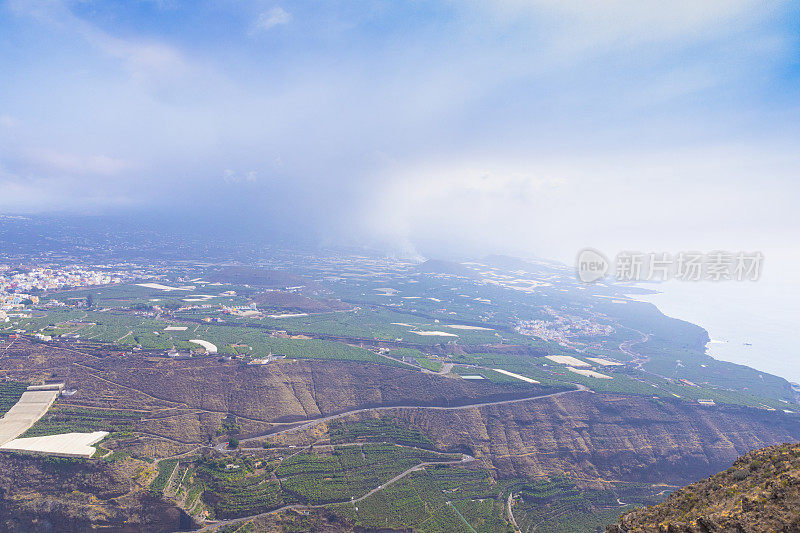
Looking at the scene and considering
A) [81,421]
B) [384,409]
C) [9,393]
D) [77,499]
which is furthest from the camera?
[384,409]

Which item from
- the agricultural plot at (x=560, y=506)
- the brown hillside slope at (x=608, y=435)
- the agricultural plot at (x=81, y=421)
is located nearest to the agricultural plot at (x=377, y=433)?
the brown hillside slope at (x=608, y=435)

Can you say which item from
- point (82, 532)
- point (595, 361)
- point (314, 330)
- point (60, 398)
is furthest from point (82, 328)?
point (595, 361)

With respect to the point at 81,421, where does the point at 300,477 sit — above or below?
below

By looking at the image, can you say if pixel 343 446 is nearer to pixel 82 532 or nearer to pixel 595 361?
pixel 82 532

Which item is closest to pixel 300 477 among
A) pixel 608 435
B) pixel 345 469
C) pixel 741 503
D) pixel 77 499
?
pixel 345 469

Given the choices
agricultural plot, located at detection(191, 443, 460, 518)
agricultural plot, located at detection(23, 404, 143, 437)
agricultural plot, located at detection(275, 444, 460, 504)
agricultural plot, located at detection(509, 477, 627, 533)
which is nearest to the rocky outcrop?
agricultural plot, located at detection(191, 443, 460, 518)

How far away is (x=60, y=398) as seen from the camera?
133 feet

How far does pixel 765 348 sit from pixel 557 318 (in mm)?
45080

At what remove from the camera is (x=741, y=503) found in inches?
379

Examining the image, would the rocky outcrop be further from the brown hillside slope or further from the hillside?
the hillside

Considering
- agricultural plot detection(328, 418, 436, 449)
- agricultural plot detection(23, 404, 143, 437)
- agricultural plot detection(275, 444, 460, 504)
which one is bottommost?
agricultural plot detection(275, 444, 460, 504)

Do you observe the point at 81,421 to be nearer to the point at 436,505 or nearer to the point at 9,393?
the point at 9,393

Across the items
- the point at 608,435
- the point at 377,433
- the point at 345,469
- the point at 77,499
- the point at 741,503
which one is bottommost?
the point at 77,499

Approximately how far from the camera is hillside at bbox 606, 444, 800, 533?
8680mm
